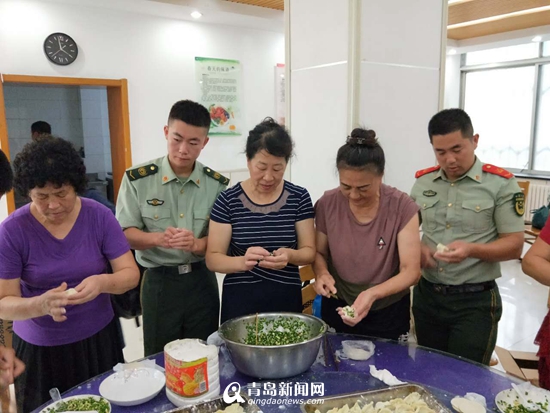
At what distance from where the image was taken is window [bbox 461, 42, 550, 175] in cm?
704

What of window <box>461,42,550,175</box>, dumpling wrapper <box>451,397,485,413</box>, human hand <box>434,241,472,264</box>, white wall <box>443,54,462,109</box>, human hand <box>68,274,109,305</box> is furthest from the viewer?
white wall <box>443,54,462,109</box>

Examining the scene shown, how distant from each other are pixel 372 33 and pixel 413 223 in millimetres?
1602

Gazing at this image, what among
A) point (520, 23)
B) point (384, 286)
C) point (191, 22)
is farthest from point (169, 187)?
point (520, 23)

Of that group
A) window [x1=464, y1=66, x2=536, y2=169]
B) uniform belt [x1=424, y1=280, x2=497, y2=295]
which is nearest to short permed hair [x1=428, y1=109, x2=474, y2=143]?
uniform belt [x1=424, y1=280, x2=497, y2=295]

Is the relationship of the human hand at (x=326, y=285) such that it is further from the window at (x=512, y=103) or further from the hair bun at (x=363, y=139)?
the window at (x=512, y=103)

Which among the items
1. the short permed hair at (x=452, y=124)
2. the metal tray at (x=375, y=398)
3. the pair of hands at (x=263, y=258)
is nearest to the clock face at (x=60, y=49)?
the pair of hands at (x=263, y=258)

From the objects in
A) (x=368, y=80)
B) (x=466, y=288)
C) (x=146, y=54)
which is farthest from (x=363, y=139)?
(x=146, y=54)

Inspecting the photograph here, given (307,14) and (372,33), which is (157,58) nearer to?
(307,14)

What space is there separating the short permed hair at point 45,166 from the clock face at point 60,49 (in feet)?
11.1

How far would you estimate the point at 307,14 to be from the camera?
3.07m

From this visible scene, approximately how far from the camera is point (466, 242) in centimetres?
202

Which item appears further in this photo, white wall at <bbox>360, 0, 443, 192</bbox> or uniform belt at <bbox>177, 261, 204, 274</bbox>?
white wall at <bbox>360, 0, 443, 192</bbox>

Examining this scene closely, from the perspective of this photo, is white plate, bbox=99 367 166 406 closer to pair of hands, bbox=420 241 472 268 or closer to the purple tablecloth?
the purple tablecloth

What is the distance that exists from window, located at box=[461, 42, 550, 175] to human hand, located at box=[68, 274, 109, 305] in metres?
7.41
